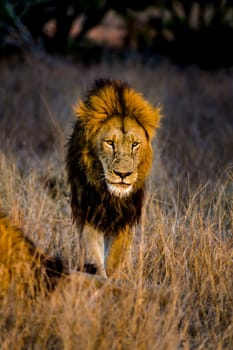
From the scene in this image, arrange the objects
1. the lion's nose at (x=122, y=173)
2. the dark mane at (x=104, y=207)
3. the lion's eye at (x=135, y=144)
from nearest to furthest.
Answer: the lion's nose at (x=122, y=173), the lion's eye at (x=135, y=144), the dark mane at (x=104, y=207)

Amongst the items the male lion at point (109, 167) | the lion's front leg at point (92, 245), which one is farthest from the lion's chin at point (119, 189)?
the lion's front leg at point (92, 245)

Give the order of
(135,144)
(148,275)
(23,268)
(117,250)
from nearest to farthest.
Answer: (23,268)
(148,275)
(135,144)
(117,250)

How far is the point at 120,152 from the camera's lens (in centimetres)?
410

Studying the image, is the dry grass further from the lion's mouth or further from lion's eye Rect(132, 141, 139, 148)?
lion's eye Rect(132, 141, 139, 148)

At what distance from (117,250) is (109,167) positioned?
0.51 m

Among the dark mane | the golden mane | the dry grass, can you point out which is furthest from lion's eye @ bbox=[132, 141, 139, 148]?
the dry grass

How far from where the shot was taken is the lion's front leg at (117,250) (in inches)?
165

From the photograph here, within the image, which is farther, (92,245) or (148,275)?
(92,245)

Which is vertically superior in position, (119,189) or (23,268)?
(119,189)

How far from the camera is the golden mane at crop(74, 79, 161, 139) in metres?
4.20

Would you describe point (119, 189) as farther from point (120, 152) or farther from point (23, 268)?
point (23, 268)

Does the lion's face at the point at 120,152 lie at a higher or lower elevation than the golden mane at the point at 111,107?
lower

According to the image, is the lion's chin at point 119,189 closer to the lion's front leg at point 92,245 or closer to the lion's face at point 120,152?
the lion's face at point 120,152

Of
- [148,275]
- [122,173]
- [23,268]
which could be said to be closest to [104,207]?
[122,173]
